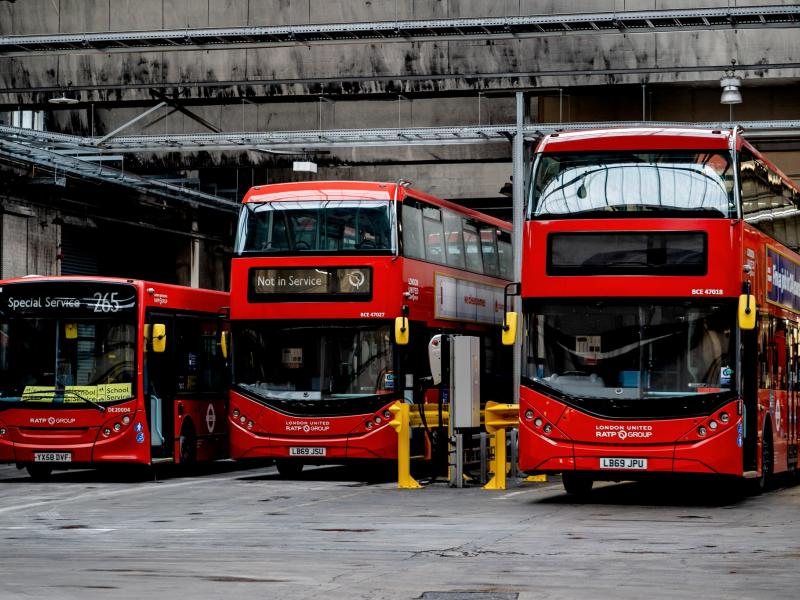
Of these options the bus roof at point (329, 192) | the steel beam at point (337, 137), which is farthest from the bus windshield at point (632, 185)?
the steel beam at point (337, 137)

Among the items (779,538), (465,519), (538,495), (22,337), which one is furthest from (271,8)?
(779,538)

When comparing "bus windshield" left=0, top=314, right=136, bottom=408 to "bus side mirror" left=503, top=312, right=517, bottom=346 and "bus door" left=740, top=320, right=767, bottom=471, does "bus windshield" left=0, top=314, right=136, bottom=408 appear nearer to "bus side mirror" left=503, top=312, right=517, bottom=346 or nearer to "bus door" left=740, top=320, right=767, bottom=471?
"bus side mirror" left=503, top=312, right=517, bottom=346

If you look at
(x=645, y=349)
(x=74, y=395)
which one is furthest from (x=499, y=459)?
(x=74, y=395)

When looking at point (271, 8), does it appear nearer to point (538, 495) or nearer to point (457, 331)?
point (457, 331)

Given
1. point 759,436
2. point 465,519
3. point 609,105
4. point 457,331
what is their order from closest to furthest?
point 465,519, point 759,436, point 457,331, point 609,105

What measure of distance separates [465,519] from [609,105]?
18.2m

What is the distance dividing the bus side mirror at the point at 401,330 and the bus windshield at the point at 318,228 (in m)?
1.01

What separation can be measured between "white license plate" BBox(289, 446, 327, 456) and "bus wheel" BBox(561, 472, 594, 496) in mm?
4209

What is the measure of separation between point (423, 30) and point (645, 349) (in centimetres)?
1074

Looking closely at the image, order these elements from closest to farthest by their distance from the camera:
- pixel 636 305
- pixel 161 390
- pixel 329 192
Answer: pixel 636 305
pixel 329 192
pixel 161 390

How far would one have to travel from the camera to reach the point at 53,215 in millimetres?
33562

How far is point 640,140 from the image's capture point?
18.7 m

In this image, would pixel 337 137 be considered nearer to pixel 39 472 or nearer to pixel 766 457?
pixel 39 472

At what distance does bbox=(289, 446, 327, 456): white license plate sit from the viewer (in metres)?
23.0
